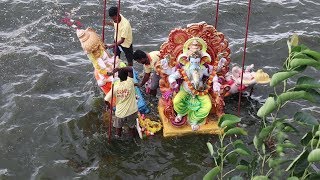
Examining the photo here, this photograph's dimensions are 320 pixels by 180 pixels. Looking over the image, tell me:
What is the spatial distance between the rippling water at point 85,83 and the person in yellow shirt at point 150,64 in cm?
107

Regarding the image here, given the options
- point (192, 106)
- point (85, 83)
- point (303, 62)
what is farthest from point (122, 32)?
point (303, 62)

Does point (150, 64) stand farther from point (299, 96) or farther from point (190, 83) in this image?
point (299, 96)

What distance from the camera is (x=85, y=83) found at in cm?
948

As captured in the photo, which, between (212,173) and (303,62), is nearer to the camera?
(303,62)

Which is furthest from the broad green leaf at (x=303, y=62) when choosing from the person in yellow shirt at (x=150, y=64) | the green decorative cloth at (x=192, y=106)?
the person in yellow shirt at (x=150, y=64)

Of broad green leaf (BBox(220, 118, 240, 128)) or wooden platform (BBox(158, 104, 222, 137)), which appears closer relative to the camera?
broad green leaf (BBox(220, 118, 240, 128))

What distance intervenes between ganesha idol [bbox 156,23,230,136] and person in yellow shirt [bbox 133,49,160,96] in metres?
0.34

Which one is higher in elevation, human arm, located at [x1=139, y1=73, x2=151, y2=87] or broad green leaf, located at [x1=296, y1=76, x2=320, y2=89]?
broad green leaf, located at [x1=296, y1=76, x2=320, y2=89]

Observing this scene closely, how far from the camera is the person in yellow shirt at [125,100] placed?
7.05 metres

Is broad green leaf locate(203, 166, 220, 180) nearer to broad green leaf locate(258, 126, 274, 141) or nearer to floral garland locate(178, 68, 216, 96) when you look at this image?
broad green leaf locate(258, 126, 274, 141)

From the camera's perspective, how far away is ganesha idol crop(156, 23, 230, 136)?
24.9 ft

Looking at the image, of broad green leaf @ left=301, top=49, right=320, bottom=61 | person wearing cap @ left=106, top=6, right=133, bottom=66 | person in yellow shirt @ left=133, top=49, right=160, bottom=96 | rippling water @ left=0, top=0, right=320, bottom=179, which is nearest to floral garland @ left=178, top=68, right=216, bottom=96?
person in yellow shirt @ left=133, top=49, right=160, bottom=96

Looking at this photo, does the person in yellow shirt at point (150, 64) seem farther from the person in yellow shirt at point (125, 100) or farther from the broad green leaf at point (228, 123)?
the broad green leaf at point (228, 123)

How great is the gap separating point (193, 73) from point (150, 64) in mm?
1023
